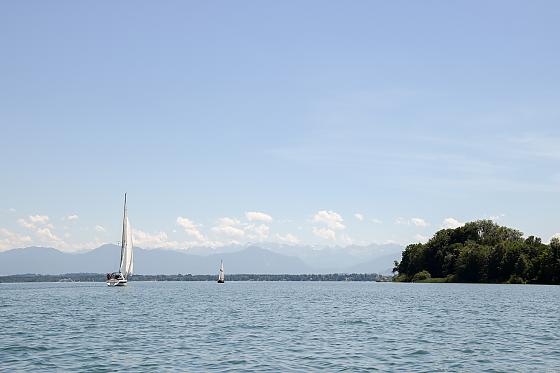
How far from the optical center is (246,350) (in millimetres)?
44094

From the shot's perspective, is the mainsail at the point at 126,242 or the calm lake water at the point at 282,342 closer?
the calm lake water at the point at 282,342

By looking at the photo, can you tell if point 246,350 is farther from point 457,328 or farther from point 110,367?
point 457,328

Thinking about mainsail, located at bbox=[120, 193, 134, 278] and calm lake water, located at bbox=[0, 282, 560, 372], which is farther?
mainsail, located at bbox=[120, 193, 134, 278]

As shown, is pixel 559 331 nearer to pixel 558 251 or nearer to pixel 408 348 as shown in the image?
pixel 408 348

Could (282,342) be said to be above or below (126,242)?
below

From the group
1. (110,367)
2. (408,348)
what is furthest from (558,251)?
(110,367)

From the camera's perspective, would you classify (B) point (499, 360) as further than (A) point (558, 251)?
No

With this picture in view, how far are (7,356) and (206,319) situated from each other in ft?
101

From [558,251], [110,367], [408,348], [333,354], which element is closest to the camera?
[110,367]

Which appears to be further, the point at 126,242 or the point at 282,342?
the point at 126,242

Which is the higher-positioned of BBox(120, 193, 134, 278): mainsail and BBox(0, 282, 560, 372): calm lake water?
BBox(120, 193, 134, 278): mainsail

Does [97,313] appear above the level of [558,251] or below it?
below

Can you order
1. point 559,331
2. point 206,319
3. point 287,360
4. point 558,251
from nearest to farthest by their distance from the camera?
point 287,360
point 559,331
point 206,319
point 558,251

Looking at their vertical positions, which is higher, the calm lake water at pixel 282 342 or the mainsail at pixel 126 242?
the mainsail at pixel 126 242
